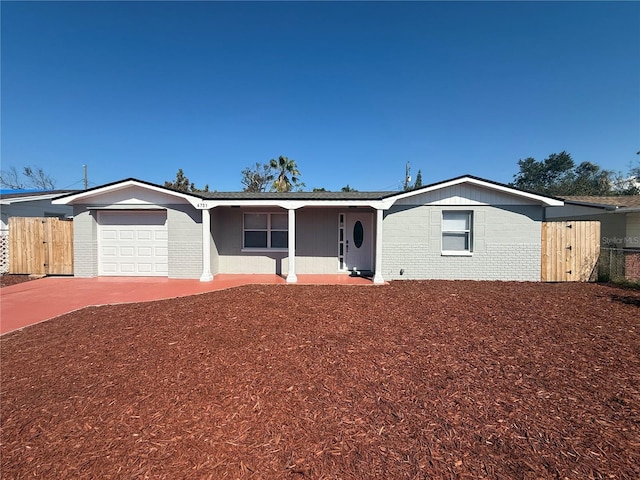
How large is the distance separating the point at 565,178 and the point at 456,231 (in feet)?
183

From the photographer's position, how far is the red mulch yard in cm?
240

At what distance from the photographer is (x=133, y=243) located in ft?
35.7

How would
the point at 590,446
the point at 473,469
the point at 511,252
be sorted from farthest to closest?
1. the point at 511,252
2. the point at 590,446
3. the point at 473,469

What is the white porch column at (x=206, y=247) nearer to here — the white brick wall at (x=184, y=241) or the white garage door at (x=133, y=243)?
the white brick wall at (x=184, y=241)

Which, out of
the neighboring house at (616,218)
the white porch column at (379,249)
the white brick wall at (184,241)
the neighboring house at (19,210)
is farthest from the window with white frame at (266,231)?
the neighboring house at (616,218)

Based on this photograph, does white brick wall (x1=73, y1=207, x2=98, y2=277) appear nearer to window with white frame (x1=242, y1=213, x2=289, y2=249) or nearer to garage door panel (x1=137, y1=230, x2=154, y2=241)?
garage door panel (x1=137, y1=230, x2=154, y2=241)

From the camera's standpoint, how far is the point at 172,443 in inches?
102

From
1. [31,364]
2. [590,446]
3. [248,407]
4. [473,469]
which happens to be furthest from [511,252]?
[31,364]

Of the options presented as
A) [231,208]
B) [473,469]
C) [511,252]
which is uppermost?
[231,208]

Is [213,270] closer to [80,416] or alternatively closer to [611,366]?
[80,416]

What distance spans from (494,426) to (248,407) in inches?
97.2

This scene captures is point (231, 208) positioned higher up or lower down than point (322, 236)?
higher up

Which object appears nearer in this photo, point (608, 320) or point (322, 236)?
point (608, 320)

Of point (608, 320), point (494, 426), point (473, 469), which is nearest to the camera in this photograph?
point (473, 469)
